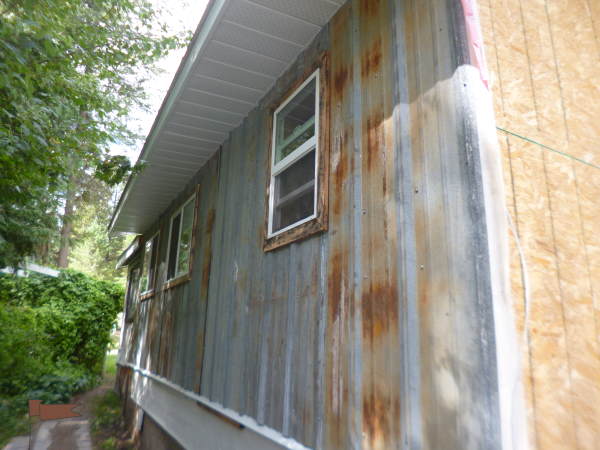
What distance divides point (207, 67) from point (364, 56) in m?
1.69

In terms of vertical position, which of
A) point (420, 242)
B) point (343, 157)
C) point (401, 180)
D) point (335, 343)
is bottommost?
point (335, 343)

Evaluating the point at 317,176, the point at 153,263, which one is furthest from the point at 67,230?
the point at 317,176

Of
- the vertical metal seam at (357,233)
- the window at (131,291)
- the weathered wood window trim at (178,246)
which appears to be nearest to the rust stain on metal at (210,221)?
the weathered wood window trim at (178,246)

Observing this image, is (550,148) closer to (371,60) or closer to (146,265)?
(371,60)

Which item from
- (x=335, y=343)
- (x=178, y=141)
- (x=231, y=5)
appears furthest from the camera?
(x=178, y=141)

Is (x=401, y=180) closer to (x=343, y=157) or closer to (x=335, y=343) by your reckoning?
(x=343, y=157)

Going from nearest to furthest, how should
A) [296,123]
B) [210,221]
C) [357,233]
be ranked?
[357,233] → [296,123] → [210,221]

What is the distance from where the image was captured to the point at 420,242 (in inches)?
72.9

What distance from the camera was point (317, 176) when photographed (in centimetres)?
279

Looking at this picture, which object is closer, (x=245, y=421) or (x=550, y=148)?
(x=550, y=148)

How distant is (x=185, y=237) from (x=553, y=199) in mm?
5369

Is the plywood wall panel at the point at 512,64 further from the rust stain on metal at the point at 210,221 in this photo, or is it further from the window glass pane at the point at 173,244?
the window glass pane at the point at 173,244

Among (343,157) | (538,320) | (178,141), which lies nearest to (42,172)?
(178,141)

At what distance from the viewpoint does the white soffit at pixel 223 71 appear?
3031 mm
